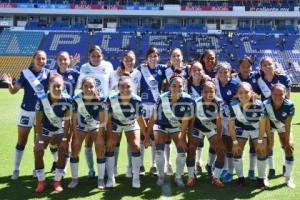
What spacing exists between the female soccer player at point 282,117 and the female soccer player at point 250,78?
40 cm

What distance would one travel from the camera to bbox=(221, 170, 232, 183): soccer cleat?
6766mm

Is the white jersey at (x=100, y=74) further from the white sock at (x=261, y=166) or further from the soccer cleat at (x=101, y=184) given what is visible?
the white sock at (x=261, y=166)

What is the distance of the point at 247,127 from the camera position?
6516 millimetres

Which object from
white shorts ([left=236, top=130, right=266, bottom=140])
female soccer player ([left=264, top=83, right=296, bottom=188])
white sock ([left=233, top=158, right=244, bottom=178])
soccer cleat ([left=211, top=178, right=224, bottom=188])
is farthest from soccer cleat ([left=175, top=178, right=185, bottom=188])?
female soccer player ([left=264, top=83, right=296, bottom=188])

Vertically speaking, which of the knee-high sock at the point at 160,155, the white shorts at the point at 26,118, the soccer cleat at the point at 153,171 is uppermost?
the white shorts at the point at 26,118

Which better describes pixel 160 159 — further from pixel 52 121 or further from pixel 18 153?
pixel 18 153

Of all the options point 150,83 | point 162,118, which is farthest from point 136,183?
point 150,83

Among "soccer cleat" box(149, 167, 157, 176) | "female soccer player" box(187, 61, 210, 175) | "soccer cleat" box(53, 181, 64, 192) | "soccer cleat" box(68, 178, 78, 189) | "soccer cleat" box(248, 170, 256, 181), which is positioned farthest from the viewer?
"soccer cleat" box(149, 167, 157, 176)

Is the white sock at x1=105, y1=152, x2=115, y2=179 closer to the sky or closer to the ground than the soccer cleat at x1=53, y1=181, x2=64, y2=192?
closer to the sky

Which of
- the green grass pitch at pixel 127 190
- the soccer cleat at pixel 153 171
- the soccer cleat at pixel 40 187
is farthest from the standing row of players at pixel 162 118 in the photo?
the soccer cleat at pixel 153 171

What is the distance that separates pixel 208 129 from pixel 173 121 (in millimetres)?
558

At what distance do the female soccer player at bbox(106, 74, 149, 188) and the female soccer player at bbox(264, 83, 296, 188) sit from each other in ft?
6.58

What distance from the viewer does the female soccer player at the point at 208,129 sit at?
643cm

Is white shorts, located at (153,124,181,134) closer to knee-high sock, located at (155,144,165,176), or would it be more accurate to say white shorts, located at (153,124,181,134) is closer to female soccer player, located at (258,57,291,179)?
knee-high sock, located at (155,144,165,176)
